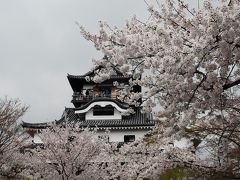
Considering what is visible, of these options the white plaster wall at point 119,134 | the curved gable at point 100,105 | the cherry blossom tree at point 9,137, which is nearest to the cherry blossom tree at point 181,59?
the cherry blossom tree at point 9,137

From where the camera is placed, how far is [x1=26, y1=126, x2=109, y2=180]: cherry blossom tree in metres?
19.1

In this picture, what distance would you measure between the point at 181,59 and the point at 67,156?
14.7 metres

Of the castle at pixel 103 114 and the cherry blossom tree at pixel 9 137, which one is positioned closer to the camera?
the cherry blossom tree at pixel 9 137

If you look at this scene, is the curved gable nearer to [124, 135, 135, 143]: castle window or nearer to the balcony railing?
the balcony railing

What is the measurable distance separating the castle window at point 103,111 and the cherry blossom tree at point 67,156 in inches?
476

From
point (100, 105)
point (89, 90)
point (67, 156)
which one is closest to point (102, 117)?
point (100, 105)

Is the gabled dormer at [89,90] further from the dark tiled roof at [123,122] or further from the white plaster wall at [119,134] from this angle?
the white plaster wall at [119,134]

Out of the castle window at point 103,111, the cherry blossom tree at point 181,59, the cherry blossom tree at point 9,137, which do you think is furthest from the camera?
the castle window at point 103,111

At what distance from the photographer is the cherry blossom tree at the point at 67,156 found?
62.5 ft

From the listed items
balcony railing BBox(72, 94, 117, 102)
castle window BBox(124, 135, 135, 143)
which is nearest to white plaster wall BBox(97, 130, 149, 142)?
castle window BBox(124, 135, 135, 143)

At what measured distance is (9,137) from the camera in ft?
60.3

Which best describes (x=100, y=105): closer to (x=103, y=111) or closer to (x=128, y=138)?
(x=103, y=111)

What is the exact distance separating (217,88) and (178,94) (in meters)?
0.65

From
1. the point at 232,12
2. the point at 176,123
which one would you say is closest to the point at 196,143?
the point at 176,123
